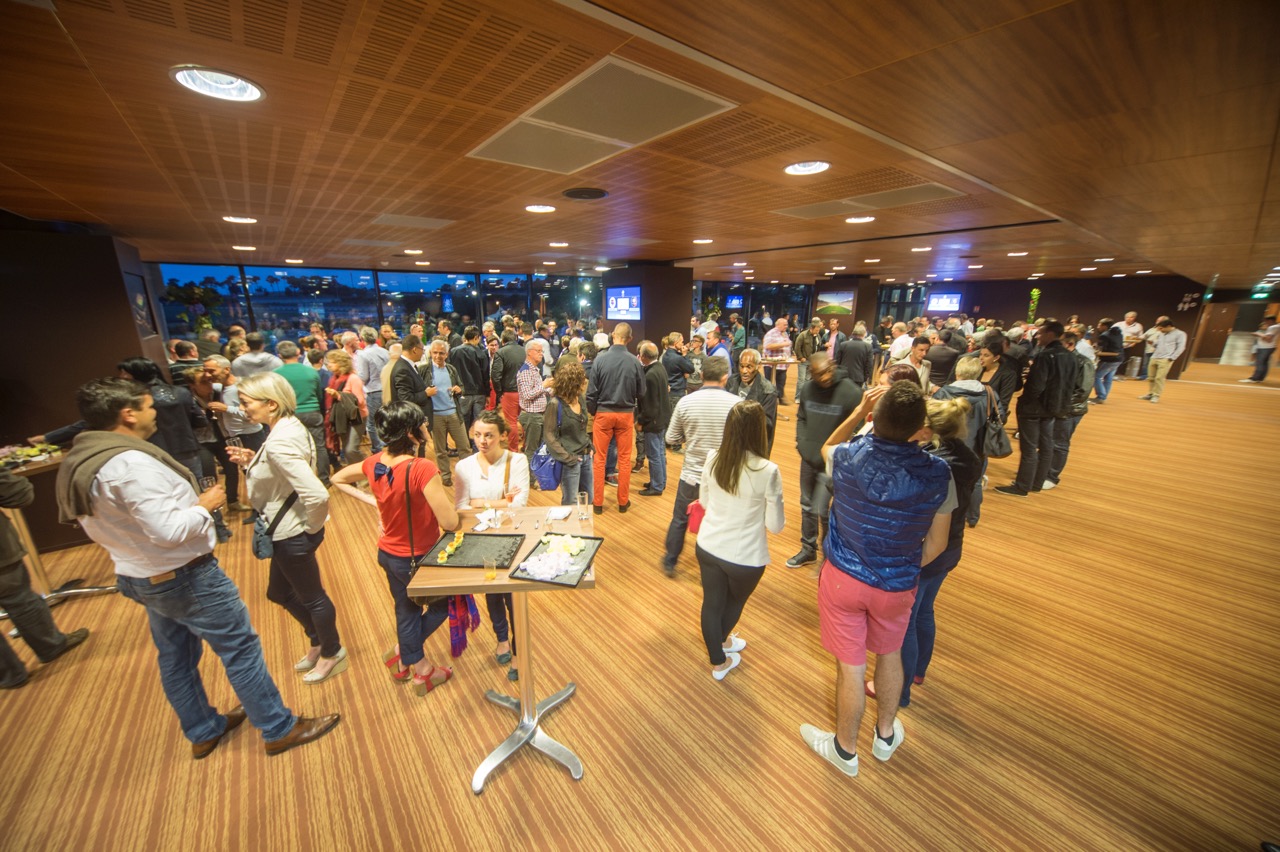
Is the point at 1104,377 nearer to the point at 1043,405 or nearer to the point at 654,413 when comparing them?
the point at 1043,405

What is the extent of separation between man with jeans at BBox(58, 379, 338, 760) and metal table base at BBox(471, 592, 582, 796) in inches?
38.2

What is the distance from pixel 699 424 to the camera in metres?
3.15

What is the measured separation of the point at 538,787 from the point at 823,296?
17296 millimetres

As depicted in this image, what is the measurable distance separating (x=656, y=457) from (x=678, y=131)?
317cm

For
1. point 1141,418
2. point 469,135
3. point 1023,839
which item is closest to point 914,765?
point 1023,839

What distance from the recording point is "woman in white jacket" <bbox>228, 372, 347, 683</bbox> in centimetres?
220

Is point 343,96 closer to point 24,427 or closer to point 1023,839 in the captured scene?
point 1023,839

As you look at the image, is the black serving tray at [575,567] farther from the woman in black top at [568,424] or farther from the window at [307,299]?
the window at [307,299]

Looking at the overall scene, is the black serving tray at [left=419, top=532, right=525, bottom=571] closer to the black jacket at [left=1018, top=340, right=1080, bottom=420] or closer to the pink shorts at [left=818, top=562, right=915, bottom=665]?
the pink shorts at [left=818, top=562, right=915, bottom=665]

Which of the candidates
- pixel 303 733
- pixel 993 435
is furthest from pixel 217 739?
pixel 993 435

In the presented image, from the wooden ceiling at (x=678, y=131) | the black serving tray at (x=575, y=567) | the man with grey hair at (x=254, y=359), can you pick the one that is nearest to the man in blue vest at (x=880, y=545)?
the black serving tray at (x=575, y=567)

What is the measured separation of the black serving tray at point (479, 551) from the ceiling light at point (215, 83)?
215cm

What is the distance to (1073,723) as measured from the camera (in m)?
2.38

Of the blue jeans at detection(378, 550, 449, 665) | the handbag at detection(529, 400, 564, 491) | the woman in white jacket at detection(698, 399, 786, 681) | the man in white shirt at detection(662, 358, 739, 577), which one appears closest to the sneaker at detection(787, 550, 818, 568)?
the man in white shirt at detection(662, 358, 739, 577)
